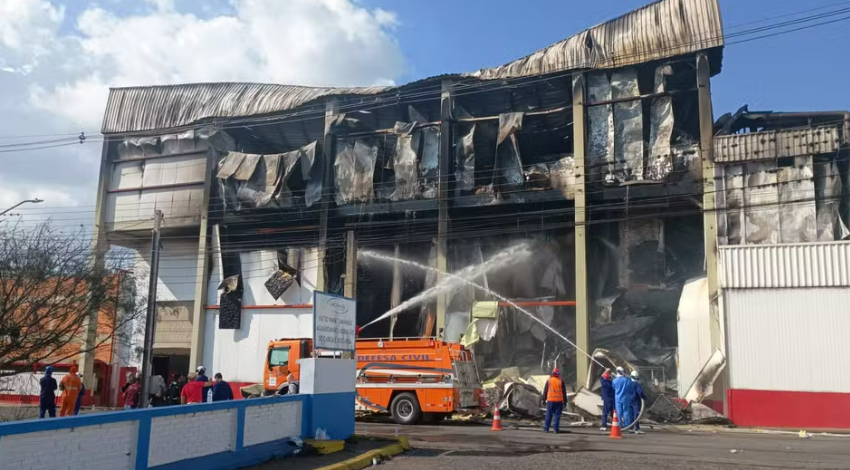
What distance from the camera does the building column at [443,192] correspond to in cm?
2811

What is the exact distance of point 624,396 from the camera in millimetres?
17906

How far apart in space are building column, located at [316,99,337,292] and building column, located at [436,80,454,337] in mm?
5090

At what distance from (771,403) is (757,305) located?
304 cm

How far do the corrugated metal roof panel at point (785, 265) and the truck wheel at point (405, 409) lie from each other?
428 inches

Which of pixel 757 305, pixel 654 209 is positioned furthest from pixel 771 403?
pixel 654 209

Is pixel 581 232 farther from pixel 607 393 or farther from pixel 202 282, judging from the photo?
pixel 202 282

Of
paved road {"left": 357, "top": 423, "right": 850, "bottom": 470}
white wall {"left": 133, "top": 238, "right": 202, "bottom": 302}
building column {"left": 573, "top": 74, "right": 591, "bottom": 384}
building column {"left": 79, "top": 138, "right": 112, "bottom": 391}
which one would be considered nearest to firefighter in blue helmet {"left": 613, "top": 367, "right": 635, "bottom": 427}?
paved road {"left": 357, "top": 423, "right": 850, "bottom": 470}

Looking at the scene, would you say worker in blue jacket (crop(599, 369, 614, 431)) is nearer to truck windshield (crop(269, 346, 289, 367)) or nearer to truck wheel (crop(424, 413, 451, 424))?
truck wheel (crop(424, 413, 451, 424))

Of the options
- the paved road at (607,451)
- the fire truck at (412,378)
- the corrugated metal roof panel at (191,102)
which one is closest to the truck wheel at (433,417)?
the fire truck at (412,378)

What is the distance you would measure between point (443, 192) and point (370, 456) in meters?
17.9

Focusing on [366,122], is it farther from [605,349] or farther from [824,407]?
[824,407]

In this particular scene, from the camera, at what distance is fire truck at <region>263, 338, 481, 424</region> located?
19953 mm

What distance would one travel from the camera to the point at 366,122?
3219 cm

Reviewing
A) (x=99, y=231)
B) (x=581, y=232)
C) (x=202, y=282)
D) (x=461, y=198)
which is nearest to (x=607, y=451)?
(x=581, y=232)
